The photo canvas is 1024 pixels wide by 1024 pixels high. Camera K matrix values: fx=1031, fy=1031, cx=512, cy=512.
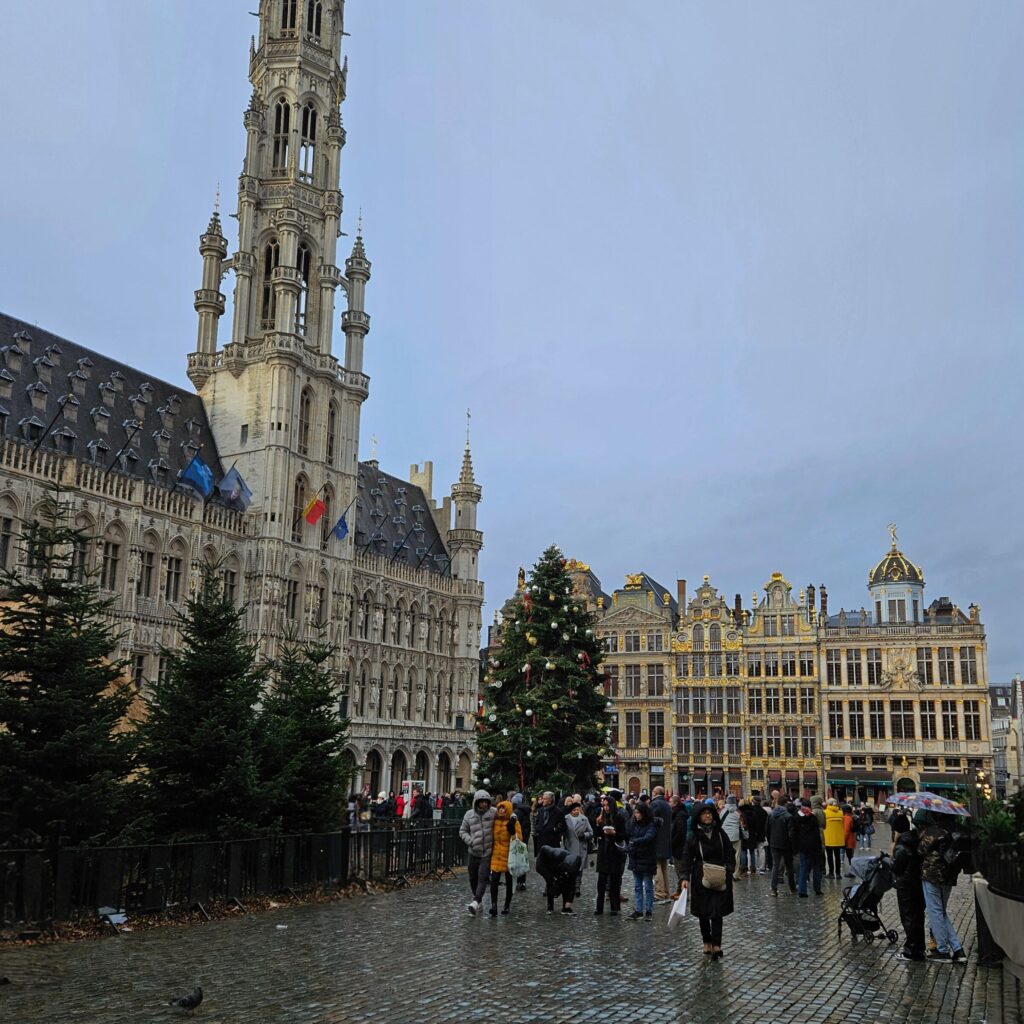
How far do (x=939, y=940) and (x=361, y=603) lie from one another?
49.1 m

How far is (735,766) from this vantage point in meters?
67.1

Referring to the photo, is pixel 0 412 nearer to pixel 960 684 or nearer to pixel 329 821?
pixel 329 821

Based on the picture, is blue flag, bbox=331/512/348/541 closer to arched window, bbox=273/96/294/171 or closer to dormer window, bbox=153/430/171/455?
dormer window, bbox=153/430/171/455

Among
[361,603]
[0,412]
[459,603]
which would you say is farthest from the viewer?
[459,603]

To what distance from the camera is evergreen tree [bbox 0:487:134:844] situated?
14.6 metres

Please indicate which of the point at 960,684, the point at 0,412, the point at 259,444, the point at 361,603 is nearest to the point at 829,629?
the point at 960,684

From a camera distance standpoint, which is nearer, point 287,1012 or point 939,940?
point 287,1012

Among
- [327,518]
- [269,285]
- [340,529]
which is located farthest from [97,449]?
[269,285]

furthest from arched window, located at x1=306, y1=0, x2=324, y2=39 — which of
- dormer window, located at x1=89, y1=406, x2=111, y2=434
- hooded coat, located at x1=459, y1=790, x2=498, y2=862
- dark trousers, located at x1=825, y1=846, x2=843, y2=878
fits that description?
hooded coat, located at x1=459, y1=790, x2=498, y2=862

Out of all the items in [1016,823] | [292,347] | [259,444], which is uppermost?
[292,347]

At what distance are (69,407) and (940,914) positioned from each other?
138 feet

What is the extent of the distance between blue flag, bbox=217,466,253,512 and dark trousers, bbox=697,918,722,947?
41193 millimetres

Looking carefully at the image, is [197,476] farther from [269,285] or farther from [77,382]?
[269,285]

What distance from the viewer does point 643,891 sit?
15.6m
